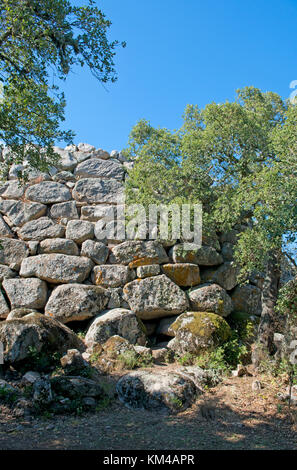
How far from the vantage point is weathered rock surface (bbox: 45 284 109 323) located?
27.1ft

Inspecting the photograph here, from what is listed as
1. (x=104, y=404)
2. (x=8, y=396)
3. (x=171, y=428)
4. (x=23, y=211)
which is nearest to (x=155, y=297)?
(x=104, y=404)

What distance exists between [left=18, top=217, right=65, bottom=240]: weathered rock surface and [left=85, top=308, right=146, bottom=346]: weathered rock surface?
2.73 meters

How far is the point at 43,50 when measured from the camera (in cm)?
530

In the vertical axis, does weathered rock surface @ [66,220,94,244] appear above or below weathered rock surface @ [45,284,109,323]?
above

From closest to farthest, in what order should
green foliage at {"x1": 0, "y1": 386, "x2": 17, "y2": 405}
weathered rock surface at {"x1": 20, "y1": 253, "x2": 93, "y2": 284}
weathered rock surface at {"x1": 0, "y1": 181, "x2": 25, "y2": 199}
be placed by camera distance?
green foliage at {"x1": 0, "y1": 386, "x2": 17, "y2": 405}, weathered rock surface at {"x1": 20, "y1": 253, "x2": 93, "y2": 284}, weathered rock surface at {"x1": 0, "y1": 181, "x2": 25, "y2": 199}

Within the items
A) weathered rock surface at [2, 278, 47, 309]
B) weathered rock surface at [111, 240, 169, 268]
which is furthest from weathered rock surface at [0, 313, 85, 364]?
weathered rock surface at [111, 240, 169, 268]

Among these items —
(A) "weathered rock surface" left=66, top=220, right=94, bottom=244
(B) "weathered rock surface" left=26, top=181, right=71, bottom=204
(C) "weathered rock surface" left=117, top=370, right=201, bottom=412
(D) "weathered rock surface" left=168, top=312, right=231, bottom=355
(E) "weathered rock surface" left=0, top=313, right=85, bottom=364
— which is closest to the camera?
(C) "weathered rock surface" left=117, top=370, right=201, bottom=412

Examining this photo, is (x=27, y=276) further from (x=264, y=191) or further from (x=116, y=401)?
(x=264, y=191)

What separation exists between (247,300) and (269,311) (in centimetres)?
134

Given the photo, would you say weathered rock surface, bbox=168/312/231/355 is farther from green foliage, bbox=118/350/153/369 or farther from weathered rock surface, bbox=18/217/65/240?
weathered rock surface, bbox=18/217/65/240

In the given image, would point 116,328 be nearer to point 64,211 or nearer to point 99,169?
point 64,211

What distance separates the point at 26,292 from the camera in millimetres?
8594

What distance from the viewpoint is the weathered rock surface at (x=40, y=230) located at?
9.53m

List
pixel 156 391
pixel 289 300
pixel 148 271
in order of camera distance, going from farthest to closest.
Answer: pixel 148 271 < pixel 289 300 < pixel 156 391
